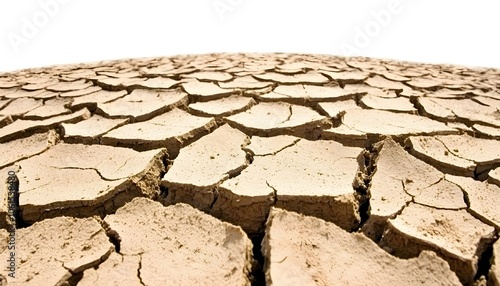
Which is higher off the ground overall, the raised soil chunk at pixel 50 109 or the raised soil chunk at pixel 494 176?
the raised soil chunk at pixel 494 176

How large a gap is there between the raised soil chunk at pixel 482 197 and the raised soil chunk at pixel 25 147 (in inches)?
59.4

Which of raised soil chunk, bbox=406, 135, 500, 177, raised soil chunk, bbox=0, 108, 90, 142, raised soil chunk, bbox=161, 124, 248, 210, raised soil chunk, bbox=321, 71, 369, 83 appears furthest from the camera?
raised soil chunk, bbox=321, 71, 369, 83

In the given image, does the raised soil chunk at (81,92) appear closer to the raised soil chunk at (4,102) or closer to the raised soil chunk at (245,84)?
the raised soil chunk at (4,102)

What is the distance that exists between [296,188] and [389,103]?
1175 millimetres

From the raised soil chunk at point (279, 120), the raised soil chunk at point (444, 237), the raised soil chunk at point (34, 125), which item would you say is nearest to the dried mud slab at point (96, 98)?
the raised soil chunk at point (34, 125)

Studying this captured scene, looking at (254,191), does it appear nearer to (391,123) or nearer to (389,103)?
(391,123)

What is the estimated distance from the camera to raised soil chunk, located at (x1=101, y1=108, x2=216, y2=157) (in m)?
1.50

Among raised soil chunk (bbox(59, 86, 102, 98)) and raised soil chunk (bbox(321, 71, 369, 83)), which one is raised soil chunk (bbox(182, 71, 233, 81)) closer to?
raised soil chunk (bbox(59, 86, 102, 98))

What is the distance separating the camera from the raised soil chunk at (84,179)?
1129 mm

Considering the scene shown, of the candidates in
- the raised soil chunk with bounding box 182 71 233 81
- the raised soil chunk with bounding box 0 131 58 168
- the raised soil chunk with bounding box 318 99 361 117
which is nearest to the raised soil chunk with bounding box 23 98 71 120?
the raised soil chunk with bounding box 0 131 58 168

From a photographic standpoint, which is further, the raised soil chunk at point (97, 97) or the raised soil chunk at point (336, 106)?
the raised soil chunk at point (97, 97)

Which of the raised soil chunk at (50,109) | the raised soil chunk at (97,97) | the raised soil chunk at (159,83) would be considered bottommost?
the raised soil chunk at (50,109)

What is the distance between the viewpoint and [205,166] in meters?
1.31

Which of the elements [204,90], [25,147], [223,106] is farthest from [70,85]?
[223,106]
